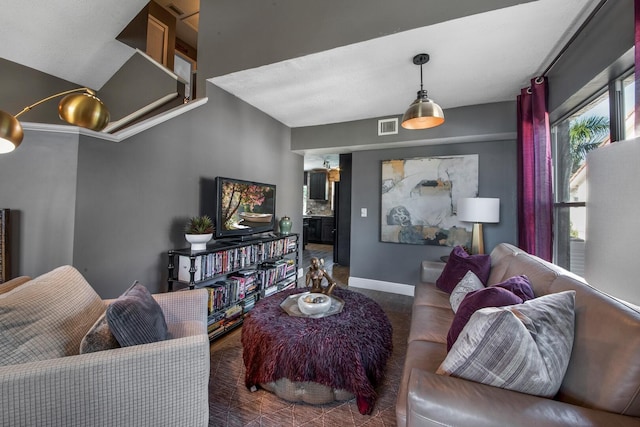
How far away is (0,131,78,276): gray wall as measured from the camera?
1681 millimetres

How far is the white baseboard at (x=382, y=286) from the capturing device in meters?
3.65

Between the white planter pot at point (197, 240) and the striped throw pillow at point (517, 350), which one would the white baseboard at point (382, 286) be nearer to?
the white planter pot at point (197, 240)

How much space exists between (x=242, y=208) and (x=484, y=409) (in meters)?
2.61

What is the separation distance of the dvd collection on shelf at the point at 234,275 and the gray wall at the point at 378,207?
4.25 ft

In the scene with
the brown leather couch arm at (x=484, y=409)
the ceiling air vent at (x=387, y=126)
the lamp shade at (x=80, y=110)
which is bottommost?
the brown leather couch arm at (x=484, y=409)

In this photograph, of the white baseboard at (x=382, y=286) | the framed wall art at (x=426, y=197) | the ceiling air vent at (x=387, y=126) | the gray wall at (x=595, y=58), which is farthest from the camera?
the white baseboard at (x=382, y=286)

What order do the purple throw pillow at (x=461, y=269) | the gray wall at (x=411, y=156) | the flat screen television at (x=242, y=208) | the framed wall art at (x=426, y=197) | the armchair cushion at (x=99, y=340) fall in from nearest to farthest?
1. the armchair cushion at (x=99, y=340)
2. the purple throw pillow at (x=461, y=269)
3. the flat screen television at (x=242, y=208)
4. the gray wall at (x=411, y=156)
5. the framed wall art at (x=426, y=197)

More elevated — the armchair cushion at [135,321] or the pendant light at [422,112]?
the pendant light at [422,112]

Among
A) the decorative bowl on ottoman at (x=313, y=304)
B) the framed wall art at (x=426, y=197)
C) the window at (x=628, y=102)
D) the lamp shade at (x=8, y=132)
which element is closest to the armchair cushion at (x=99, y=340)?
the lamp shade at (x=8, y=132)

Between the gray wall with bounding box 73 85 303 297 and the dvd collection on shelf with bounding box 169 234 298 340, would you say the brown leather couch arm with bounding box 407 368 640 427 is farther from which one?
the gray wall with bounding box 73 85 303 297

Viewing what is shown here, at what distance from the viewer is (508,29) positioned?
1797mm

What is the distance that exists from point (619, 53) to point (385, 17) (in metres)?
1.41

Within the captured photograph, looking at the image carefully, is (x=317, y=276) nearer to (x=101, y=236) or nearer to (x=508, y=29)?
(x=101, y=236)

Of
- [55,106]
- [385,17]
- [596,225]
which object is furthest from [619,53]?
[55,106]
